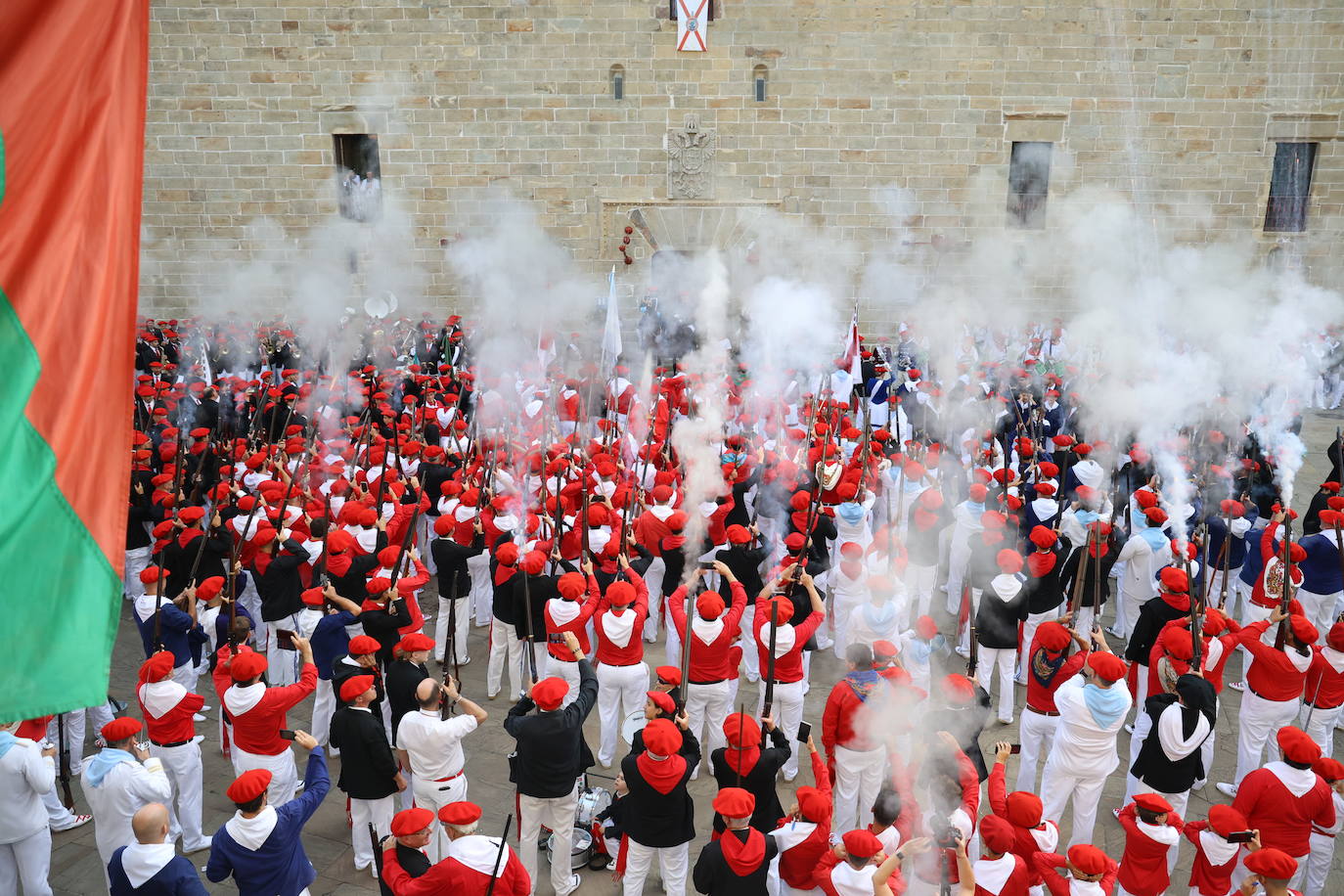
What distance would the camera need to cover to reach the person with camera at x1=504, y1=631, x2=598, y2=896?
5738 millimetres

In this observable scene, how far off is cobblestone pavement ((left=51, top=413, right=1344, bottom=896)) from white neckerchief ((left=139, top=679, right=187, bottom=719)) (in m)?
1.20

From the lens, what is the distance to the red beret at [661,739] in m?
5.28

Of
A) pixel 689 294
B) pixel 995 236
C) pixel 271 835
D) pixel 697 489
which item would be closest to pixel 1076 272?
pixel 995 236

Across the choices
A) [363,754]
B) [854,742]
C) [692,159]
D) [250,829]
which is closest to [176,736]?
[363,754]

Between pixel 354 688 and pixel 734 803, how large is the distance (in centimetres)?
252

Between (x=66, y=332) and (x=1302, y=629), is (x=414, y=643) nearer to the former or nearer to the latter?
(x=66, y=332)

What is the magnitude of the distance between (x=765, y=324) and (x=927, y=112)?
17.2 feet

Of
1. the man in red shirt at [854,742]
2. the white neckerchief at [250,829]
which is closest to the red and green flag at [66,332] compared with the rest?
the white neckerchief at [250,829]

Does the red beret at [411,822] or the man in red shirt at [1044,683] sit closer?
the red beret at [411,822]

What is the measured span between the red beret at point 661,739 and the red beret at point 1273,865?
2.82 m

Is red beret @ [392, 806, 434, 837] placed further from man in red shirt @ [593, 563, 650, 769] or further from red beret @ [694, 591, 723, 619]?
red beret @ [694, 591, 723, 619]

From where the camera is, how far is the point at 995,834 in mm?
4789


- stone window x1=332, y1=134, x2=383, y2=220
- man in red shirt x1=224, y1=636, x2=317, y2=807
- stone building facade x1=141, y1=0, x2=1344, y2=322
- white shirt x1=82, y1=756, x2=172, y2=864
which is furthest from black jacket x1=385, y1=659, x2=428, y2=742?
stone window x1=332, y1=134, x2=383, y2=220

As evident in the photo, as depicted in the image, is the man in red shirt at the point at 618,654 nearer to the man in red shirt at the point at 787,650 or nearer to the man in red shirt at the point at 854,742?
the man in red shirt at the point at 787,650
